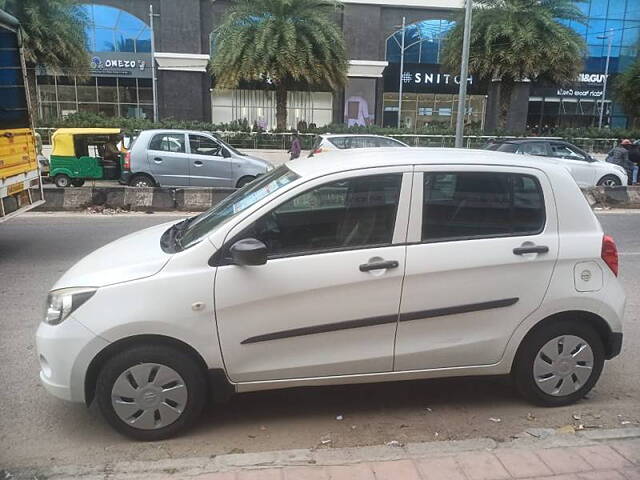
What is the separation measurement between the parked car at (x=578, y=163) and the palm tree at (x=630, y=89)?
19970mm

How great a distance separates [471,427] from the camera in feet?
11.7

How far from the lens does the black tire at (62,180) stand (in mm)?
15117

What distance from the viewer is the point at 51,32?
874 inches

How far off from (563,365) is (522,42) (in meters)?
21.2

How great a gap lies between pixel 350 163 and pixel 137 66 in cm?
3318

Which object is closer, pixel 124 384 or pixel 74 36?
pixel 124 384

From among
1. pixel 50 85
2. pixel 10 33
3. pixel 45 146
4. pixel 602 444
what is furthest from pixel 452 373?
pixel 50 85

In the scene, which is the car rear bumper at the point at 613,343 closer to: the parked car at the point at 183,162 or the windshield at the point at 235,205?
the windshield at the point at 235,205

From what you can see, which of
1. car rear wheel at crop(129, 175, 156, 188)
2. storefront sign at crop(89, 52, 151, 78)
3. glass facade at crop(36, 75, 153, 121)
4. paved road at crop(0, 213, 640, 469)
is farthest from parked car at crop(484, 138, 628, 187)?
glass facade at crop(36, 75, 153, 121)

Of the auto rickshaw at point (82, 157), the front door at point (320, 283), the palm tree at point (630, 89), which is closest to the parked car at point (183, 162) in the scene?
the auto rickshaw at point (82, 157)

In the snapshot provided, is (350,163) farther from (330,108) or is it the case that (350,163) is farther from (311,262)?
(330,108)

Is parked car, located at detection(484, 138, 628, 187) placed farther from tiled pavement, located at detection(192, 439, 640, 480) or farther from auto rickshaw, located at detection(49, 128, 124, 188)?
tiled pavement, located at detection(192, 439, 640, 480)

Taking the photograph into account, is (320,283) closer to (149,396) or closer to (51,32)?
(149,396)

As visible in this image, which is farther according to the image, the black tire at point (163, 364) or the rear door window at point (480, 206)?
the rear door window at point (480, 206)
